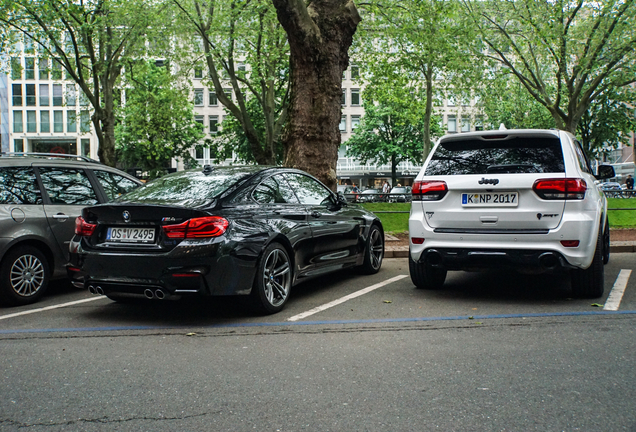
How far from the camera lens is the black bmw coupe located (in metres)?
5.64

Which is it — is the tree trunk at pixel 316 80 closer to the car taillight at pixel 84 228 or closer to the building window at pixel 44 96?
the car taillight at pixel 84 228

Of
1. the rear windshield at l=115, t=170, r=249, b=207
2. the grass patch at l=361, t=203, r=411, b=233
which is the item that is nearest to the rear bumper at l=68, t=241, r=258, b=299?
the rear windshield at l=115, t=170, r=249, b=207

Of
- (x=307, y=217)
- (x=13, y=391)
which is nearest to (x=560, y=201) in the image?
(x=307, y=217)

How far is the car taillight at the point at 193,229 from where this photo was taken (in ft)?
18.5

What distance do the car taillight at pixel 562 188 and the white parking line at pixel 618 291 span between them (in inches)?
44.0

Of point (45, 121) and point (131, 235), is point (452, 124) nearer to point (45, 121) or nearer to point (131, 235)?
point (45, 121)

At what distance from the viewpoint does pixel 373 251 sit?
29.6 feet

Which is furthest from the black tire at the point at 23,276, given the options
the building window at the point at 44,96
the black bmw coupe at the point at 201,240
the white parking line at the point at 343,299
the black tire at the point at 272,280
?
the building window at the point at 44,96

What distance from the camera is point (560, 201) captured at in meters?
6.33

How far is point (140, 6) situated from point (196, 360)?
75.9ft

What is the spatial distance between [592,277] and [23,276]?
5.92 metres

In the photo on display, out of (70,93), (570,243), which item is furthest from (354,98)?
(570,243)

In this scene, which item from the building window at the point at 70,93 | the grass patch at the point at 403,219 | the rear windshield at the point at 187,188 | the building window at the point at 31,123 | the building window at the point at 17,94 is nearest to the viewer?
the rear windshield at the point at 187,188

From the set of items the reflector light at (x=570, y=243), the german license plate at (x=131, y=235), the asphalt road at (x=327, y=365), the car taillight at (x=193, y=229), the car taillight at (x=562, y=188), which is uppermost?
the car taillight at (x=562, y=188)
